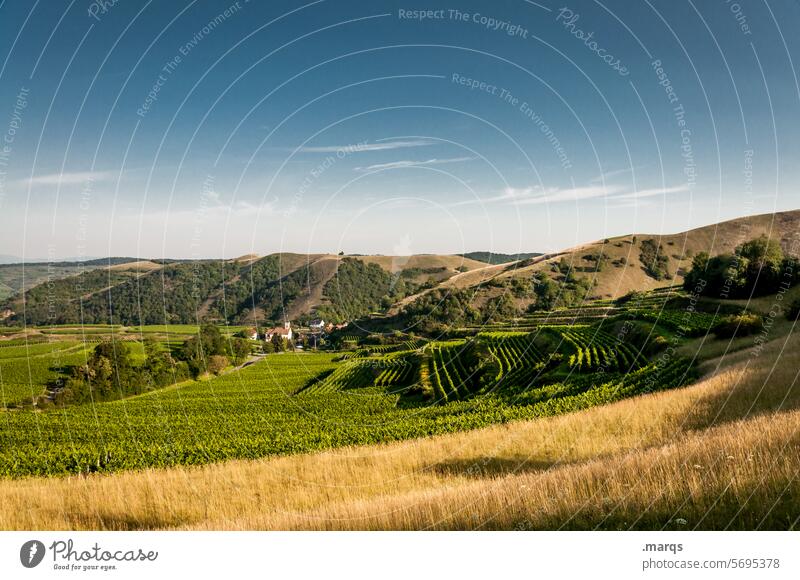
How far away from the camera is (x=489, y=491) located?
514 centimetres

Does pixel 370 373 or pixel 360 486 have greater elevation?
pixel 360 486

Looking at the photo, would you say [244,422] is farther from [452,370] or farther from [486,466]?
[486,466]

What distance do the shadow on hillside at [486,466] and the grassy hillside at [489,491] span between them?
0.15 feet

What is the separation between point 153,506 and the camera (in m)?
6.49

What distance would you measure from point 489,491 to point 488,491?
0.01 metres

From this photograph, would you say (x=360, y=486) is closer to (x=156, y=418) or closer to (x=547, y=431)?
(x=547, y=431)

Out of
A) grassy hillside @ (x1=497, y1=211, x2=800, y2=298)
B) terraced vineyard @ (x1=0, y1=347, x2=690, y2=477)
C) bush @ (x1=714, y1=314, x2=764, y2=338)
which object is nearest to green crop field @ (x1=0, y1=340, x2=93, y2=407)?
terraced vineyard @ (x1=0, y1=347, x2=690, y2=477)

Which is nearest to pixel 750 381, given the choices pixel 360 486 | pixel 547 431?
pixel 547 431

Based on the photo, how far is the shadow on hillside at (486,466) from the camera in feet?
30.1

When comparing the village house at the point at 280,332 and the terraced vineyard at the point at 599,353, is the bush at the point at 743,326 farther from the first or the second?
the village house at the point at 280,332

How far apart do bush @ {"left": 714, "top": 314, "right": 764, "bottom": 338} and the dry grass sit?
854 inches

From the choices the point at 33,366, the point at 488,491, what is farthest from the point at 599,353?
the point at 33,366

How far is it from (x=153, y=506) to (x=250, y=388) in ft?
177

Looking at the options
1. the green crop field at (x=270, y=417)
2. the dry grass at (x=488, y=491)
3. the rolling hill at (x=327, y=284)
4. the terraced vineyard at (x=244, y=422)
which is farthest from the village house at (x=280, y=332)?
the dry grass at (x=488, y=491)
